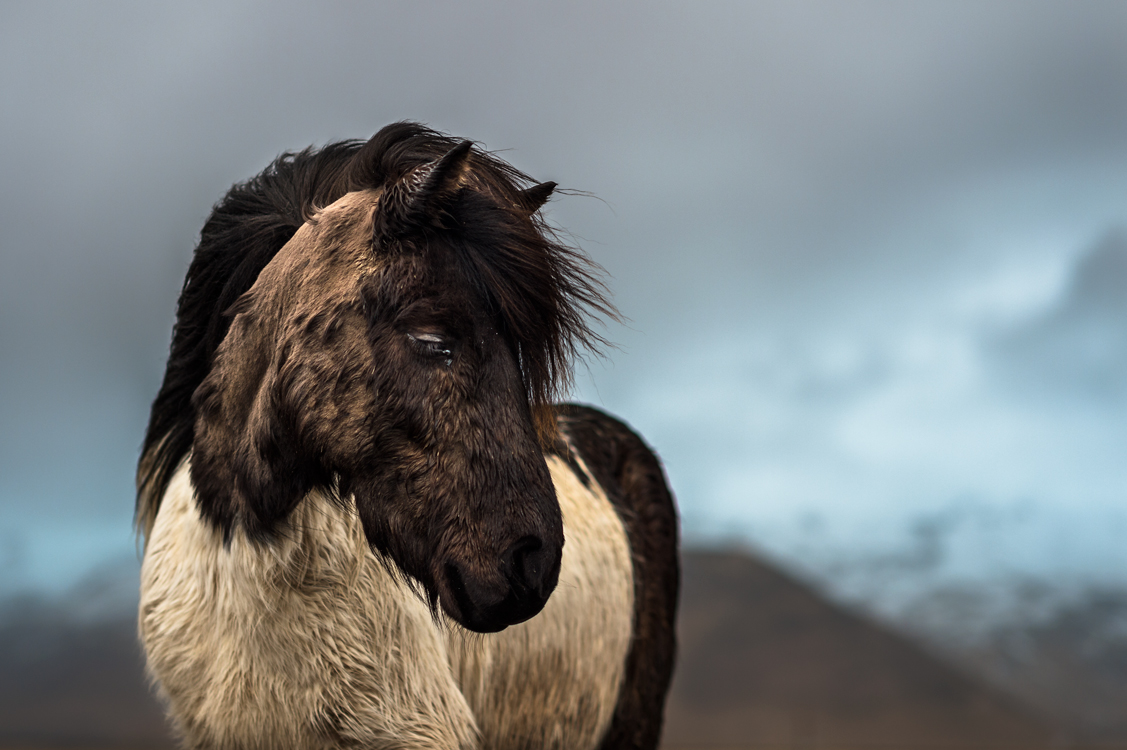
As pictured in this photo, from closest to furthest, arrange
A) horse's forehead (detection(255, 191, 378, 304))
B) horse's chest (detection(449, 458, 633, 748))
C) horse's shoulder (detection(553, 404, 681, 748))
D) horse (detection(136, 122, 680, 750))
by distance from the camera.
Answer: horse (detection(136, 122, 680, 750))
horse's forehead (detection(255, 191, 378, 304))
horse's chest (detection(449, 458, 633, 748))
horse's shoulder (detection(553, 404, 681, 748))

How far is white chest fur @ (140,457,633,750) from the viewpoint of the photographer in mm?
3170

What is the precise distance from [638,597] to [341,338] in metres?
3.15

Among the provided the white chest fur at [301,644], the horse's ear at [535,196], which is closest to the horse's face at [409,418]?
the white chest fur at [301,644]

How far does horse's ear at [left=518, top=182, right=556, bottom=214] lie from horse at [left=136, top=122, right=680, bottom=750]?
0.03ft

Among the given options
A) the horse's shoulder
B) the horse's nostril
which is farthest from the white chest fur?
the horse's shoulder

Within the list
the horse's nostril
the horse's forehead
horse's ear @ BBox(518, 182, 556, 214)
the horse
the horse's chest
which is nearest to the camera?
the horse's nostril

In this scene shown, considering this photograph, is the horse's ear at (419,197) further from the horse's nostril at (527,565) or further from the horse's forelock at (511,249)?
the horse's nostril at (527,565)

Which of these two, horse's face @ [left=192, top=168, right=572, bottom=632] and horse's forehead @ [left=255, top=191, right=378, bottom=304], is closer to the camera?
horse's face @ [left=192, top=168, right=572, bottom=632]

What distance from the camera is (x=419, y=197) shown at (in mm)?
2734

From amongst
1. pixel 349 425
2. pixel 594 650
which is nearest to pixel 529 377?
pixel 349 425

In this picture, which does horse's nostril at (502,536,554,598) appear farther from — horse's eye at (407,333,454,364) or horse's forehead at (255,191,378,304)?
horse's forehead at (255,191,378,304)

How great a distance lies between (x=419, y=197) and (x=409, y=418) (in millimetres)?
674

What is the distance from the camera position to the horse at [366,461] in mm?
2635

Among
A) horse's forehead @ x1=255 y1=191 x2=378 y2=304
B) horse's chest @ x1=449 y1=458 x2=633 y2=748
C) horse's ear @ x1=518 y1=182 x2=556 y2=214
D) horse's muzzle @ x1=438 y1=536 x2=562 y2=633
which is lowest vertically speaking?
horse's muzzle @ x1=438 y1=536 x2=562 y2=633
